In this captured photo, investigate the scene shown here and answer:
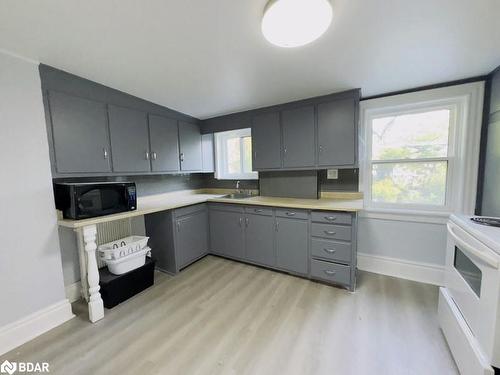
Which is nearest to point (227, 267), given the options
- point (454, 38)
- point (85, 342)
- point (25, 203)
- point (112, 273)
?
point (112, 273)

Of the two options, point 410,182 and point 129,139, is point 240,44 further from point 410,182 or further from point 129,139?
point 410,182

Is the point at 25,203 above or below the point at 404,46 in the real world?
below

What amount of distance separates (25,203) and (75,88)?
1.07m

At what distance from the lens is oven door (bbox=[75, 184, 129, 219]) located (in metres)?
1.73

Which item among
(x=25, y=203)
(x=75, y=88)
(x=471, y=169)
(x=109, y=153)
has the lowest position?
(x=25, y=203)

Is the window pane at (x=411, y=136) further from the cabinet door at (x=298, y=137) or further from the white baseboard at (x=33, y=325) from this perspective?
the white baseboard at (x=33, y=325)

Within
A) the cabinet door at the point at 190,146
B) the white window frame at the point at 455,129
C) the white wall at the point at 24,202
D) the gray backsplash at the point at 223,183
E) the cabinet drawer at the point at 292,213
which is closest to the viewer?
the white wall at the point at 24,202

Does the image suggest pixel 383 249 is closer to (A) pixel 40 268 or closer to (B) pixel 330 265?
(B) pixel 330 265

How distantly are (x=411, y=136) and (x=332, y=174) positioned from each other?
921mm

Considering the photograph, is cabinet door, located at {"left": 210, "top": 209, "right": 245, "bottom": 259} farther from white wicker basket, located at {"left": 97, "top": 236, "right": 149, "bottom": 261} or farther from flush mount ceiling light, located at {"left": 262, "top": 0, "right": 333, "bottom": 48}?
flush mount ceiling light, located at {"left": 262, "top": 0, "right": 333, "bottom": 48}

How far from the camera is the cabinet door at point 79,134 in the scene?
180 centimetres

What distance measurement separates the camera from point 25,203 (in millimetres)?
1615

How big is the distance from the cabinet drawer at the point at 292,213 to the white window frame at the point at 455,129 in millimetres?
970

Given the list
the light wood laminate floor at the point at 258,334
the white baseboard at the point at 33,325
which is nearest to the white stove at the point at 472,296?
the light wood laminate floor at the point at 258,334
